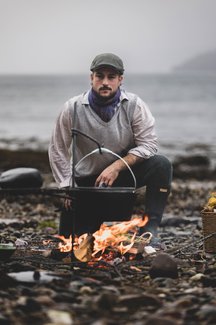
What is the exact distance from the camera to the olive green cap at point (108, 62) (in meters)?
6.13

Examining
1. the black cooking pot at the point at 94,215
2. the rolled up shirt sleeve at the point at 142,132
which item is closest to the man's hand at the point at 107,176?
the black cooking pot at the point at 94,215

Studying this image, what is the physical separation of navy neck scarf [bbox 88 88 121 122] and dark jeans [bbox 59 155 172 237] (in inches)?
22.4

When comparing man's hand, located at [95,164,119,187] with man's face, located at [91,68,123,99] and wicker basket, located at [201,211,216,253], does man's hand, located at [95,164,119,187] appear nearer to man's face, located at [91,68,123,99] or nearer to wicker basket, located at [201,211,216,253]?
man's face, located at [91,68,123,99]

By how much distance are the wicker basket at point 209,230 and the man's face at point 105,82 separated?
1368 millimetres

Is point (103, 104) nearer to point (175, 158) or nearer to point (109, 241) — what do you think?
point (109, 241)

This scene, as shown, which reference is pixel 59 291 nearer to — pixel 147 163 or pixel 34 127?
pixel 147 163

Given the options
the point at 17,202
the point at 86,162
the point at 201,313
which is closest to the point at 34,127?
the point at 17,202

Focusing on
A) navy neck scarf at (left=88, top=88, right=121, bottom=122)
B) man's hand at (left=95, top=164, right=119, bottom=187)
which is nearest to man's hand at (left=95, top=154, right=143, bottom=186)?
man's hand at (left=95, top=164, right=119, bottom=187)

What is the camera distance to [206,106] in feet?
188

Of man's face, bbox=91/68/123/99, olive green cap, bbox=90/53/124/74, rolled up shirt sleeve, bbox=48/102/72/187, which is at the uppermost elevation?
olive green cap, bbox=90/53/124/74

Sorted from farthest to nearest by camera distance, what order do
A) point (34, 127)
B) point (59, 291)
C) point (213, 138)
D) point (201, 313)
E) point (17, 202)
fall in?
1. point (34, 127)
2. point (213, 138)
3. point (17, 202)
4. point (59, 291)
5. point (201, 313)

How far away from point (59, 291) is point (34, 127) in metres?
38.8

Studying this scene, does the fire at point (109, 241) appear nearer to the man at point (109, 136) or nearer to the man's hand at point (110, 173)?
the man's hand at point (110, 173)

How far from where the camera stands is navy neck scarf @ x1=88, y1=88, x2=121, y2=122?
6.30 m
